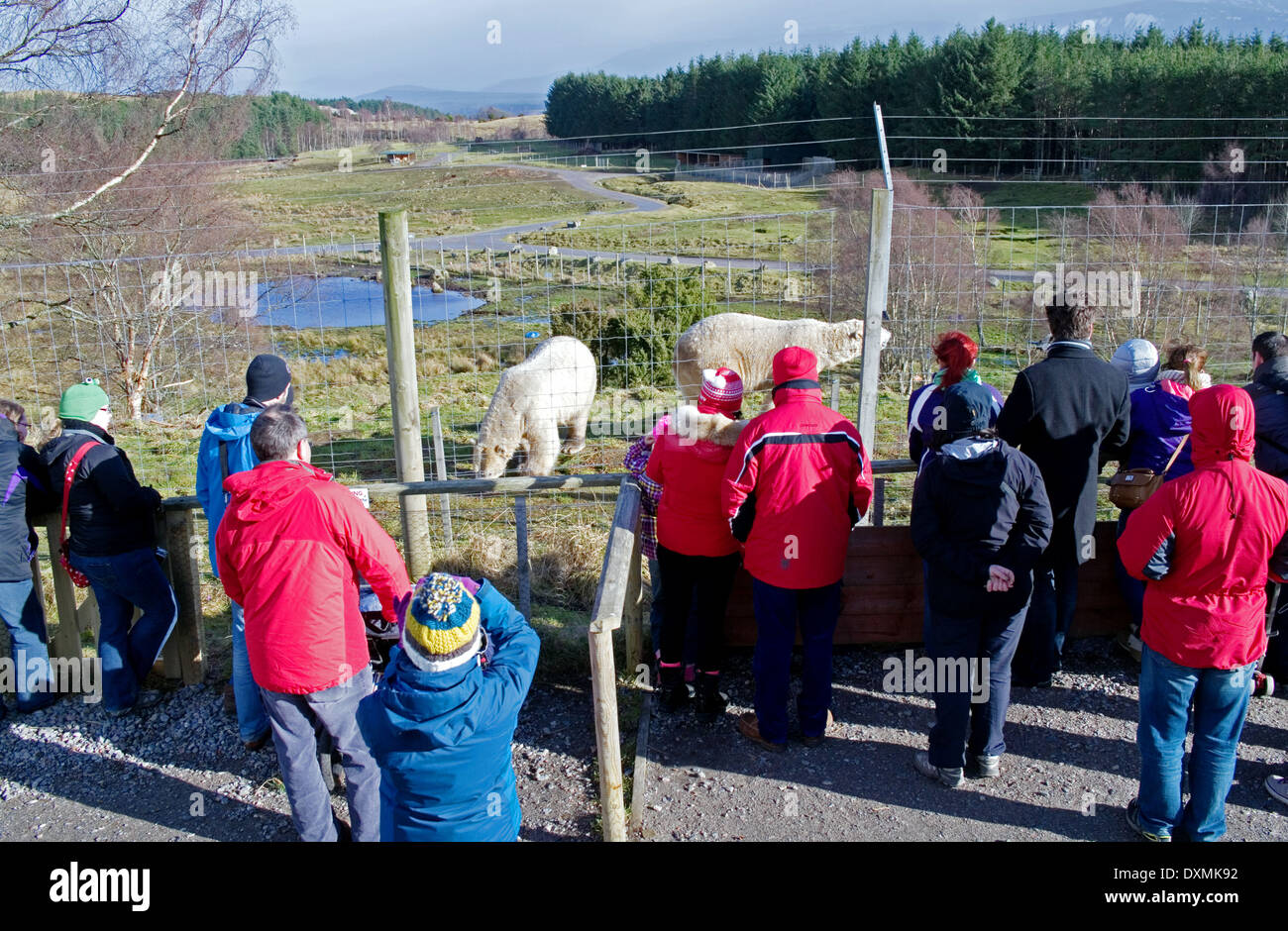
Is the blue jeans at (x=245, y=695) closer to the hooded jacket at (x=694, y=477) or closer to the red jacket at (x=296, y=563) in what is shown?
the red jacket at (x=296, y=563)

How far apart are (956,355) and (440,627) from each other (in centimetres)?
300

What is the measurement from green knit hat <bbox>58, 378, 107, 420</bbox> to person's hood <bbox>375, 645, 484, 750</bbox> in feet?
9.08

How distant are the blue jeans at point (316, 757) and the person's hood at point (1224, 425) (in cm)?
352

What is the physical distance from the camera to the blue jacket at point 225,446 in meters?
4.21

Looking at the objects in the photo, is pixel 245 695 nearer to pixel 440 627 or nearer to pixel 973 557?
pixel 440 627

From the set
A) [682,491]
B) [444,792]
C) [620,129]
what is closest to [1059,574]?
[682,491]

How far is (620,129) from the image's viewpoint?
54.4 meters

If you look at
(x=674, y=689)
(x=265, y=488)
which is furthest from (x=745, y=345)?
(x=265, y=488)

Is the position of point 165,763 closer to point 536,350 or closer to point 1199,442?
point 1199,442

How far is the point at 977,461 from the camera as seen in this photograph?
3777 mm

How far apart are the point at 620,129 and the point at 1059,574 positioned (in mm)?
53747

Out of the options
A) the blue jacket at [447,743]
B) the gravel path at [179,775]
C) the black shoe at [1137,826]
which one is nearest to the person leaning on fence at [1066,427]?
the black shoe at [1137,826]

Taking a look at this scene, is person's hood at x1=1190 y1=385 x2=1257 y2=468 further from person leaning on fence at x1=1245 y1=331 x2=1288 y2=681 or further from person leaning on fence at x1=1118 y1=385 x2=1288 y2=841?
person leaning on fence at x1=1245 y1=331 x2=1288 y2=681

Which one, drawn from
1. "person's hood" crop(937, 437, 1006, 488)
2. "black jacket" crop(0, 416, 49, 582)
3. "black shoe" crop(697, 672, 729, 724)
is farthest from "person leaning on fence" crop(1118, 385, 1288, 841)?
"black jacket" crop(0, 416, 49, 582)
